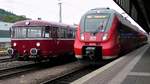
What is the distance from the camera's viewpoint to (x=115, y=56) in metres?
19.1

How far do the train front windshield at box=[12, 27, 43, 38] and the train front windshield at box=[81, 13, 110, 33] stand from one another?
9.08 ft

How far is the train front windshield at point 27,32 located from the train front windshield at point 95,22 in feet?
9.08

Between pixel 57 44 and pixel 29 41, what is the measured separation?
6.60ft

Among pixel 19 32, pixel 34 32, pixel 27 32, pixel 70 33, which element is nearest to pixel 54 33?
pixel 34 32

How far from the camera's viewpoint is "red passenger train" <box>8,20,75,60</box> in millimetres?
20406

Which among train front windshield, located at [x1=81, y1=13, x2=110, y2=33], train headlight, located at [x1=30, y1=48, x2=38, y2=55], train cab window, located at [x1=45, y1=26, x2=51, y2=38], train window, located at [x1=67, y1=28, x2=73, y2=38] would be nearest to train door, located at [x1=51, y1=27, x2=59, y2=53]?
train cab window, located at [x1=45, y1=26, x2=51, y2=38]

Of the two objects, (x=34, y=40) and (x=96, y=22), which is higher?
(x=96, y=22)

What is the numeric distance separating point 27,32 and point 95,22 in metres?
4.24

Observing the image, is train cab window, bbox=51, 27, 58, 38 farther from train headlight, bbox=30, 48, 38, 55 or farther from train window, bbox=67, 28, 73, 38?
train window, bbox=67, 28, 73, 38

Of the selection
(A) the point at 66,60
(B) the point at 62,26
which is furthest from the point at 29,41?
(A) the point at 66,60

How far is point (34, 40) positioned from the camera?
67.2ft

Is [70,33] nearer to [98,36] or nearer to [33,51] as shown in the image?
[33,51]

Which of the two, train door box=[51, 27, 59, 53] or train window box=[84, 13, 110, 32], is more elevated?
train window box=[84, 13, 110, 32]

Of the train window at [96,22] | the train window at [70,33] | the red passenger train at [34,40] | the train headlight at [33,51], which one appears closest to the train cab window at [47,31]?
the red passenger train at [34,40]
